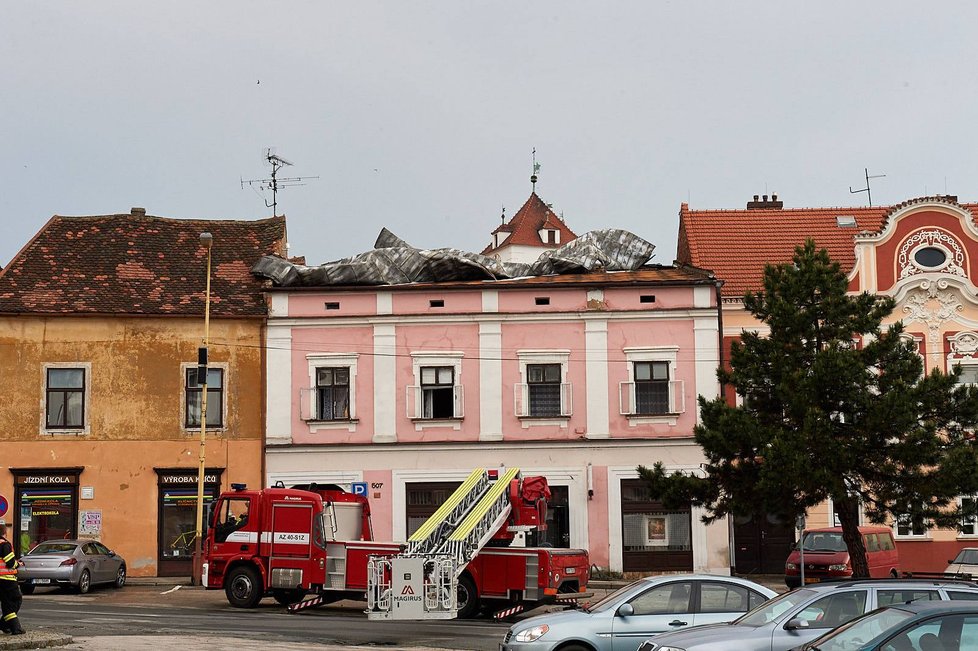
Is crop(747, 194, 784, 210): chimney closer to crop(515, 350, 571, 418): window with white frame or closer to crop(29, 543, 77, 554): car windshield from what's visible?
crop(515, 350, 571, 418): window with white frame

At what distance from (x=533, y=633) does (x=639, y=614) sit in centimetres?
136

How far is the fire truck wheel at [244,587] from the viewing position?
92.6 feet

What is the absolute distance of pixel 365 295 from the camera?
38.3 m

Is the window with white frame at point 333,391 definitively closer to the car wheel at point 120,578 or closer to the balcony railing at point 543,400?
the balcony railing at point 543,400

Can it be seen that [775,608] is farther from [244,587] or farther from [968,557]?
[968,557]

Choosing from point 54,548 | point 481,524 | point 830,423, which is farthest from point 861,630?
point 54,548

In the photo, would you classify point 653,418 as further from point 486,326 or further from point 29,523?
point 29,523

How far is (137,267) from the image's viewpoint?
39625mm

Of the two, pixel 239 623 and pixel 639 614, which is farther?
pixel 239 623

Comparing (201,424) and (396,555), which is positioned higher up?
(201,424)

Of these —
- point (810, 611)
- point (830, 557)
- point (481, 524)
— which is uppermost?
point (481, 524)

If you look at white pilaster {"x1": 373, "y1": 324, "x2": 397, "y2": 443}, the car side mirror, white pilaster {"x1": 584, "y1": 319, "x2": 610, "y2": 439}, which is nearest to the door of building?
white pilaster {"x1": 584, "y1": 319, "x2": 610, "y2": 439}

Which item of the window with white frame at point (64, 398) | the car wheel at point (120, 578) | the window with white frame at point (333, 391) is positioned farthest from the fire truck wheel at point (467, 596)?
the window with white frame at point (64, 398)

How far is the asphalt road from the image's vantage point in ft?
71.5
